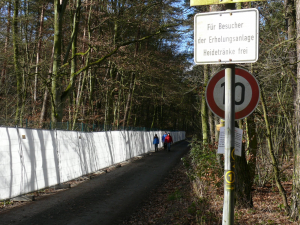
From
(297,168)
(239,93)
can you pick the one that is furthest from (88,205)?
(239,93)

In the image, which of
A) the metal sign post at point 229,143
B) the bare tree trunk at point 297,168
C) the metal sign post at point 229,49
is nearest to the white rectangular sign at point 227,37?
the metal sign post at point 229,49

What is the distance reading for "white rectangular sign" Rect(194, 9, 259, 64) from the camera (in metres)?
3.92

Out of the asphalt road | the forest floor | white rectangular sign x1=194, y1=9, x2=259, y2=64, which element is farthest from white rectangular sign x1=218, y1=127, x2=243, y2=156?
the asphalt road

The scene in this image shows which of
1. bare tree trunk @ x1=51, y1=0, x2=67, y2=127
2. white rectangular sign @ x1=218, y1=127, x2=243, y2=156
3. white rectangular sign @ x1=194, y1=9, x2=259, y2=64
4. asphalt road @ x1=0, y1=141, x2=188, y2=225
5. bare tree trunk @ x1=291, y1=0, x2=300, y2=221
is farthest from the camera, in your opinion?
bare tree trunk @ x1=51, y1=0, x2=67, y2=127

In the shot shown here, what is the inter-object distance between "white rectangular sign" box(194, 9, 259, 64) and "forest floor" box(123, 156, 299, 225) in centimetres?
334

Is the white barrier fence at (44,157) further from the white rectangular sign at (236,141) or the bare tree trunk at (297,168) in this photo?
the bare tree trunk at (297,168)

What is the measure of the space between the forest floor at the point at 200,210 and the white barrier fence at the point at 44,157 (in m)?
3.22

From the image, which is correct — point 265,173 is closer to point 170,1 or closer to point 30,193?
point 30,193

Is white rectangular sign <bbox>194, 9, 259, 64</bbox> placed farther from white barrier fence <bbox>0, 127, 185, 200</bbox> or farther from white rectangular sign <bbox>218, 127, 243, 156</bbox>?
white barrier fence <bbox>0, 127, 185, 200</bbox>

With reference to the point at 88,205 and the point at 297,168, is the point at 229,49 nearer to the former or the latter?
the point at 297,168

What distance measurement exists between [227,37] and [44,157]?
27.6 ft

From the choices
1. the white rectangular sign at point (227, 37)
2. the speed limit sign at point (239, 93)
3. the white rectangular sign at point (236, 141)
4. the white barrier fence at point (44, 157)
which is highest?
the white rectangular sign at point (227, 37)

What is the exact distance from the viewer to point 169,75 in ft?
86.4

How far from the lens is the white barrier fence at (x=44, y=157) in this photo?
903cm
